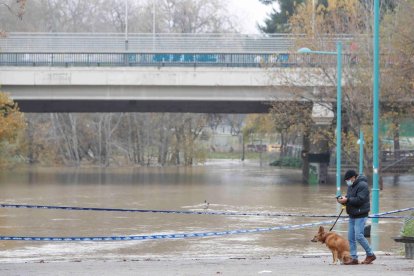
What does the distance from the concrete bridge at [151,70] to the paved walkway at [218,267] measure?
102ft

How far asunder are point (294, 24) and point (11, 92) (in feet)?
52.9

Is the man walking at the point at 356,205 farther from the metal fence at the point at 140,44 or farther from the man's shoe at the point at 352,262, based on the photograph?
the metal fence at the point at 140,44

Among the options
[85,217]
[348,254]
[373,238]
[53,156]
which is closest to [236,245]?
[373,238]

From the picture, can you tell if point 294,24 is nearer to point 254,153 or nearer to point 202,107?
point 202,107

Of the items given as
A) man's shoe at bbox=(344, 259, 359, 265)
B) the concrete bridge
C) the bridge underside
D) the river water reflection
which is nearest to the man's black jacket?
man's shoe at bbox=(344, 259, 359, 265)

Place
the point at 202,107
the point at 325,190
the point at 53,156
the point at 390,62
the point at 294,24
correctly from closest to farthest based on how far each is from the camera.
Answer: the point at 390,62 → the point at 325,190 → the point at 294,24 → the point at 202,107 → the point at 53,156

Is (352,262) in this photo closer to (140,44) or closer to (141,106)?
(140,44)

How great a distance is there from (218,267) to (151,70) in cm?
3426

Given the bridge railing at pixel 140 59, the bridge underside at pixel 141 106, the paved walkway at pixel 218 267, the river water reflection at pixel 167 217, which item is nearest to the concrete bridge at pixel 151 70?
the bridge railing at pixel 140 59

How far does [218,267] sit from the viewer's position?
14.6 m

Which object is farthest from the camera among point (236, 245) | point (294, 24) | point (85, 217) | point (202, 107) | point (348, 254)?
Result: point (202, 107)

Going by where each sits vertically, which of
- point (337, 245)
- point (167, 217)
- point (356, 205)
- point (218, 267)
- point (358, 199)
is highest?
point (358, 199)

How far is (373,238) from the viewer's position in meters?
21.0

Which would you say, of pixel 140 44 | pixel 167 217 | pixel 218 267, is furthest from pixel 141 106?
pixel 218 267
